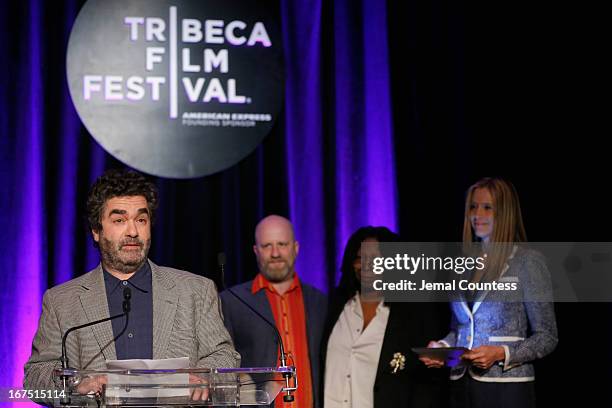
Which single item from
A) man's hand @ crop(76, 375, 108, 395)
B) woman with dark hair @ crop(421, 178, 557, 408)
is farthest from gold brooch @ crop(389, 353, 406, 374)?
man's hand @ crop(76, 375, 108, 395)

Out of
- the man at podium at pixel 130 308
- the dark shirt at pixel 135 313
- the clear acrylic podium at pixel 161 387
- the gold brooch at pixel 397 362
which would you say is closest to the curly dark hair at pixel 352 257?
the gold brooch at pixel 397 362

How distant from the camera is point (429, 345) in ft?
13.7

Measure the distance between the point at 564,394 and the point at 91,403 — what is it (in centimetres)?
306

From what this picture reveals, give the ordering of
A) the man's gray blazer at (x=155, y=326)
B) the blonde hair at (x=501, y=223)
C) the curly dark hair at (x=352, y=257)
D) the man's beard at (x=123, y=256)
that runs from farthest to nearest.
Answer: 1. the curly dark hair at (x=352, y=257)
2. the blonde hair at (x=501, y=223)
3. the man's beard at (x=123, y=256)
4. the man's gray blazer at (x=155, y=326)

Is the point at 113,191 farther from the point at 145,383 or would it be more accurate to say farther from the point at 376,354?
the point at 376,354

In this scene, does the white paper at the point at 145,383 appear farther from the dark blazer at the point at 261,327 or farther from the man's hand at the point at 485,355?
the man's hand at the point at 485,355

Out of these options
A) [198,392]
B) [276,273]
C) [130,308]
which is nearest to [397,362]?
[276,273]

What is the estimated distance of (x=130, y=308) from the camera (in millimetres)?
3033

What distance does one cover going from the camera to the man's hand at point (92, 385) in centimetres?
261

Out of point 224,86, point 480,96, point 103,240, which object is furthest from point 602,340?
point 103,240

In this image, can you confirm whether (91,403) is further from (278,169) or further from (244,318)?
(278,169)

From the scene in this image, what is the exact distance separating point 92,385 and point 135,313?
0.54m

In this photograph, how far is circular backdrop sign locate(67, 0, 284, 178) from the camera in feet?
15.8

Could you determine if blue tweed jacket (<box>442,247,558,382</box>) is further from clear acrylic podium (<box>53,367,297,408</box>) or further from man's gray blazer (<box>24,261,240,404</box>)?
clear acrylic podium (<box>53,367,297,408</box>)
